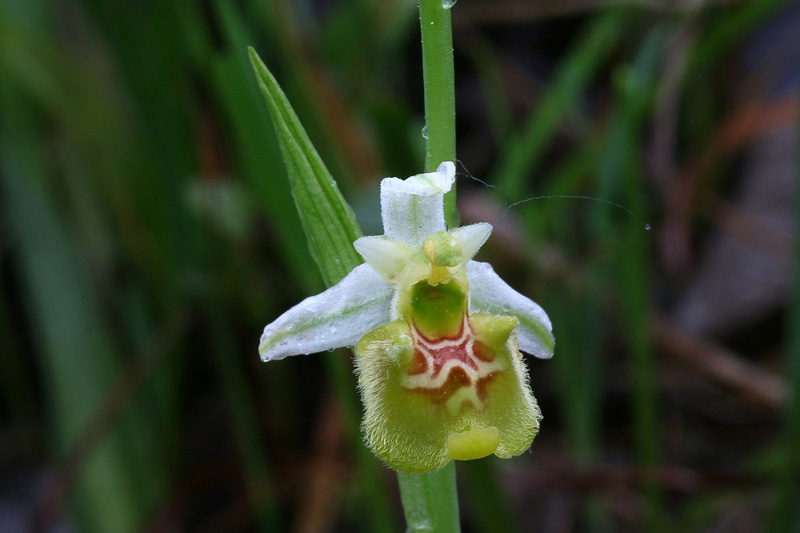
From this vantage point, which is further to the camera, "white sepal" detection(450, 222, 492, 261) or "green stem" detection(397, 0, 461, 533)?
"white sepal" detection(450, 222, 492, 261)

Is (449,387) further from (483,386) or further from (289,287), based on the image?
(289,287)

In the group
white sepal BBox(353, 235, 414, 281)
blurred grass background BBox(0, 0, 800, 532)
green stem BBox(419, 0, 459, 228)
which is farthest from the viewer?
blurred grass background BBox(0, 0, 800, 532)

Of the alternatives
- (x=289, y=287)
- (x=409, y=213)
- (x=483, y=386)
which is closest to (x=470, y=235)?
(x=409, y=213)

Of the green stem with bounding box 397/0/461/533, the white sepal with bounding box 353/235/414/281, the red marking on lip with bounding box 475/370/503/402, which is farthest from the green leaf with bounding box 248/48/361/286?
the red marking on lip with bounding box 475/370/503/402

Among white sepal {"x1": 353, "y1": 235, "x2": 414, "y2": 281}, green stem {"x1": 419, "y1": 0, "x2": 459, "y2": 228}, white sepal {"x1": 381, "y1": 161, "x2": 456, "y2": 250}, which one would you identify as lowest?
white sepal {"x1": 353, "y1": 235, "x2": 414, "y2": 281}

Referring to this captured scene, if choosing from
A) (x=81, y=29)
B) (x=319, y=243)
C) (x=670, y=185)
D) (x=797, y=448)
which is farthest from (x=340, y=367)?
(x=81, y=29)

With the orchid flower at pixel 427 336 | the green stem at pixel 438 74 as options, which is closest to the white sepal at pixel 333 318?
the orchid flower at pixel 427 336

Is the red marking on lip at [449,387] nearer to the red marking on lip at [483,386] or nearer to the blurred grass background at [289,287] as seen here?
the red marking on lip at [483,386]

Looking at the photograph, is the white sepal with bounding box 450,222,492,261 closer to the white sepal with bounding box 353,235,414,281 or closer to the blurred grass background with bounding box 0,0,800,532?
the white sepal with bounding box 353,235,414,281

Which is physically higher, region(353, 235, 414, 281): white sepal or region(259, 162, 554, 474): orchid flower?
region(353, 235, 414, 281): white sepal

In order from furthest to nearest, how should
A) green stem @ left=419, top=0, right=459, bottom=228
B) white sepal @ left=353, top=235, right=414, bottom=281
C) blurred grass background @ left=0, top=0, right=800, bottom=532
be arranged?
blurred grass background @ left=0, top=0, right=800, bottom=532, white sepal @ left=353, top=235, right=414, bottom=281, green stem @ left=419, top=0, right=459, bottom=228
